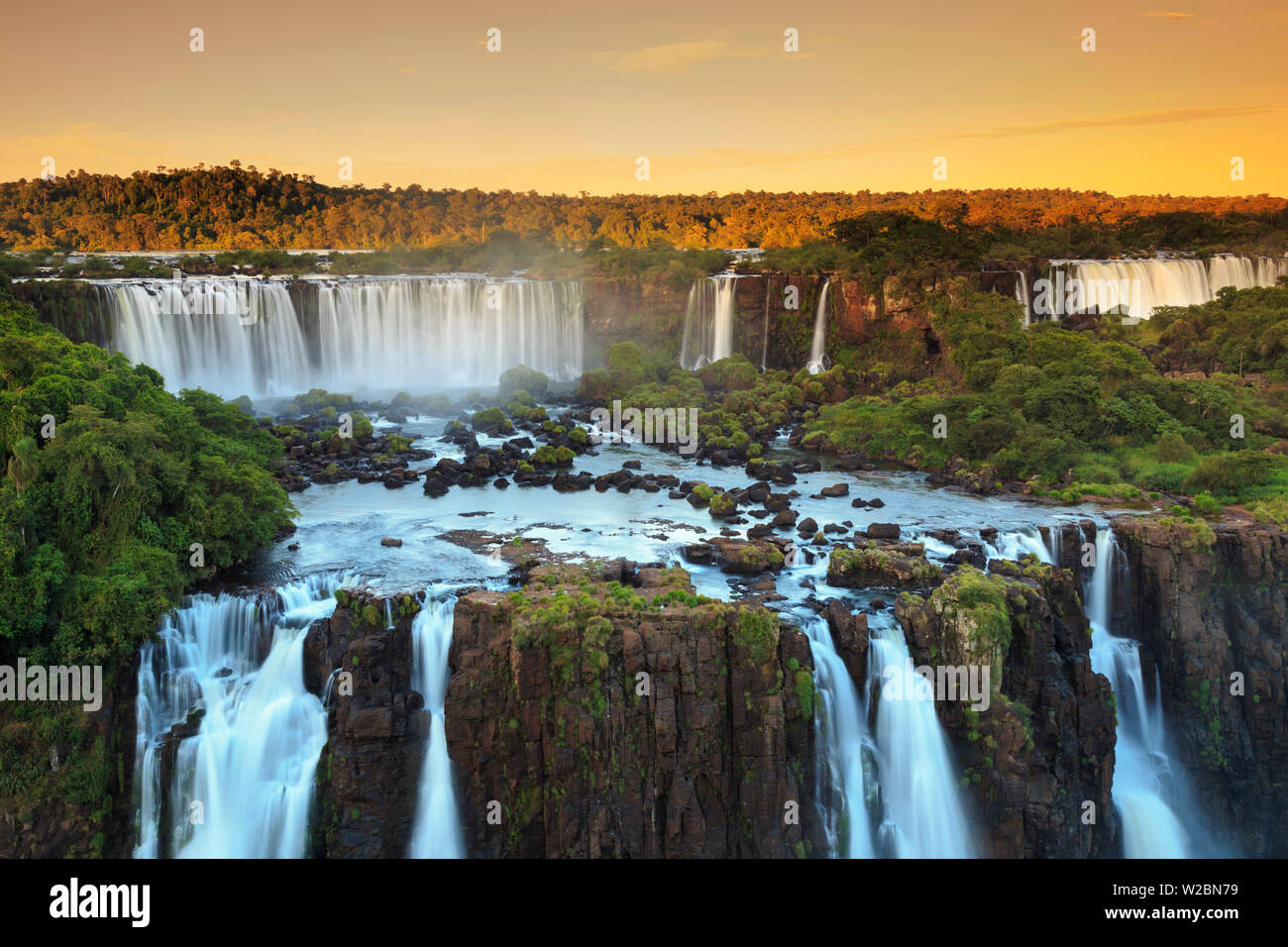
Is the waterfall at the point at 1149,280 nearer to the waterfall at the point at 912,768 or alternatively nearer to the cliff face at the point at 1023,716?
the cliff face at the point at 1023,716

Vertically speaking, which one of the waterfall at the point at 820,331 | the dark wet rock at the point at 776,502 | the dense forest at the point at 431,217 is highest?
the dense forest at the point at 431,217

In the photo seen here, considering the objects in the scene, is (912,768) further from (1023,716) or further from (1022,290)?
(1022,290)

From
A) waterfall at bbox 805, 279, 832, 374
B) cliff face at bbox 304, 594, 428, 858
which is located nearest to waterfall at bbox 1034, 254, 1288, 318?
waterfall at bbox 805, 279, 832, 374

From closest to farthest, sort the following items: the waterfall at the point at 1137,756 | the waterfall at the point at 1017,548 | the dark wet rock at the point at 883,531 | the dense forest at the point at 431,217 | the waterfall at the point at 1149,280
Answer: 1. the waterfall at the point at 1137,756
2. the waterfall at the point at 1017,548
3. the dark wet rock at the point at 883,531
4. the waterfall at the point at 1149,280
5. the dense forest at the point at 431,217

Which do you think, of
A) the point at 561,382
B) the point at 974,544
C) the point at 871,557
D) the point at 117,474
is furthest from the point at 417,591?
the point at 561,382

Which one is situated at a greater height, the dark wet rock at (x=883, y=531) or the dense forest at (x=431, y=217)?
the dense forest at (x=431, y=217)

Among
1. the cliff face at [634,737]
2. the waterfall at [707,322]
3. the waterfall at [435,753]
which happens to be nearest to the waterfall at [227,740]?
the waterfall at [435,753]

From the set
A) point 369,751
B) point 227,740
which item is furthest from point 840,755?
point 227,740

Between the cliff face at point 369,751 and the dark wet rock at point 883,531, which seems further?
the dark wet rock at point 883,531

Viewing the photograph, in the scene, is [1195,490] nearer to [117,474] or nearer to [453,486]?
[453,486]

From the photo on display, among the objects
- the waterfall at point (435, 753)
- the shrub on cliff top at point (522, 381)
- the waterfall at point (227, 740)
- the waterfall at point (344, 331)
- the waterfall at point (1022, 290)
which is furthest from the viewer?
the waterfall at point (1022, 290)
